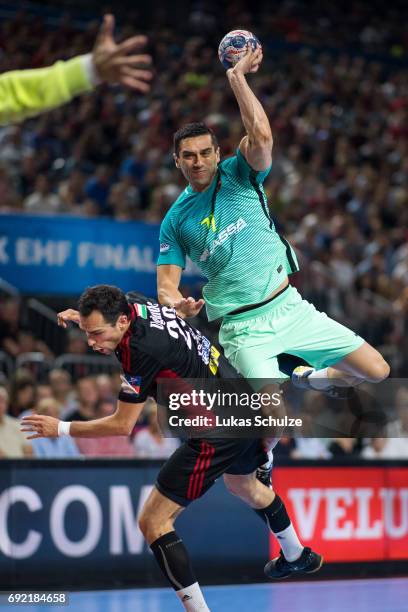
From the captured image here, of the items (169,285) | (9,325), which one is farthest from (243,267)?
(9,325)

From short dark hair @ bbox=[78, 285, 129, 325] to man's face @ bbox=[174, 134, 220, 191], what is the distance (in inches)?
50.6

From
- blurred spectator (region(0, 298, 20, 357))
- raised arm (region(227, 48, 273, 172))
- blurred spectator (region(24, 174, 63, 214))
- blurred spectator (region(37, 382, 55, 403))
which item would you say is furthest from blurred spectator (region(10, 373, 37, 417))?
raised arm (region(227, 48, 273, 172))

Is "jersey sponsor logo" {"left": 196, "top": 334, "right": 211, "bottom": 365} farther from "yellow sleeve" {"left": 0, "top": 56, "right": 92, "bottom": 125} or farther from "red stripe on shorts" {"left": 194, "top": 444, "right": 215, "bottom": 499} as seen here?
"yellow sleeve" {"left": 0, "top": 56, "right": 92, "bottom": 125}

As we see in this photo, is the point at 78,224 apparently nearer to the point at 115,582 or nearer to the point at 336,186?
the point at 115,582

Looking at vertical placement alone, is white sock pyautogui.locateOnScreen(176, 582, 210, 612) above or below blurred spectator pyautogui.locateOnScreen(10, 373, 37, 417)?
below

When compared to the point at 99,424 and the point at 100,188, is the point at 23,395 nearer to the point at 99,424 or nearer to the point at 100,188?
the point at 99,424

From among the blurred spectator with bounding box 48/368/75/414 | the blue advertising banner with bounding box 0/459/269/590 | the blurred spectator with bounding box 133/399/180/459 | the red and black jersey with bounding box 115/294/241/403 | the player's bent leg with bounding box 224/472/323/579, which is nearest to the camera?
the red and black jersey with bounding box 115/294/241/403

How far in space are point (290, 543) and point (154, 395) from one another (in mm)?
1951

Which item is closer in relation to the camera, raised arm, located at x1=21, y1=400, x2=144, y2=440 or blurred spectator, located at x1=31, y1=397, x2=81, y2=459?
raised arm, located at x1=21, y1=400, x2=144, y2=440

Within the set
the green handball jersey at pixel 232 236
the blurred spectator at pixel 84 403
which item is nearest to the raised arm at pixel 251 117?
the green handball jersey at pixel 232 236

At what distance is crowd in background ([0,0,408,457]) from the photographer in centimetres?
1549

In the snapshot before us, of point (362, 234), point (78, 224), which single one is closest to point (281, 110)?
point (362, 234)

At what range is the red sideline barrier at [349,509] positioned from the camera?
40.4ft

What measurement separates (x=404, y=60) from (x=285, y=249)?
22.8 metres
